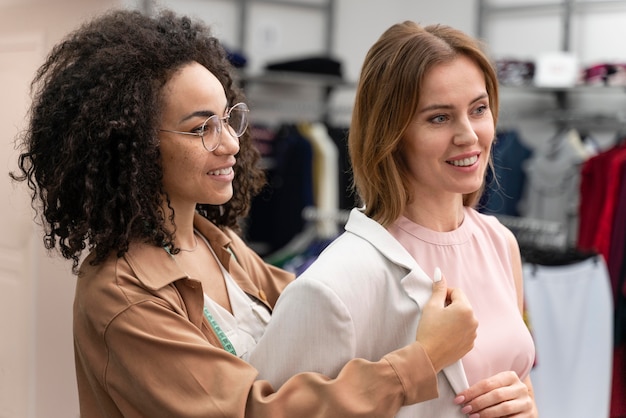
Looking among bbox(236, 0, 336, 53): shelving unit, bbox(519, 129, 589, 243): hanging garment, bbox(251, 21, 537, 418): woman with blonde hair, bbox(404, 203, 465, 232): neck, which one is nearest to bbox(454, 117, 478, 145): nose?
bbox(251, 21, 537, 418): woman with blonde hair

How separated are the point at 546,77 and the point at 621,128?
55 cm

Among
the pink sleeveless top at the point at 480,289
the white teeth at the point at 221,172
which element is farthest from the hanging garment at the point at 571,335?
the white teeth at the point at 221,172

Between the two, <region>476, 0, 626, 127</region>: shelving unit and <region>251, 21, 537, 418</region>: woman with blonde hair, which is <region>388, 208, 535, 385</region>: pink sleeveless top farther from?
<region>476, 0, 626, 127</region>: shelving unit

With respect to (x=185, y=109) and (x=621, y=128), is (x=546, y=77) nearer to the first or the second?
(x=621, y=128)

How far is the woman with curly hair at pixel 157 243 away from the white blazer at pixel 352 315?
40mm

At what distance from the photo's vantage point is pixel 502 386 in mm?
1554

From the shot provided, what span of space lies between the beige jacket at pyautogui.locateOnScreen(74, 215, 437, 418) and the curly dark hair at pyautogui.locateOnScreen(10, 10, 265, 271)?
2.6 inches

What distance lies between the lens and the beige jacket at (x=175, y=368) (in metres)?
1.45

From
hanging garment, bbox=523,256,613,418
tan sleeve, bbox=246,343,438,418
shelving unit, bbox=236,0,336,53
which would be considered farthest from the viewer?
shelving unit, bbox=236,0,336,53

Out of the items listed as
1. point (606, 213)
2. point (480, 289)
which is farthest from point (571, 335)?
point (480, 289)

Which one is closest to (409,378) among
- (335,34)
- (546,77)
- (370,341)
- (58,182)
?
(370,341)

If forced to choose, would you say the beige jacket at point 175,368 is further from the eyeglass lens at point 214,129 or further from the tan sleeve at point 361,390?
the eyeglass lens at point 214,129

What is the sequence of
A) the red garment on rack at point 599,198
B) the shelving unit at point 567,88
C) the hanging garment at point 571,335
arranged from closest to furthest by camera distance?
the hanging garment at point 571,335
the red garment on rack at point 599,198
the shelving unit at point 567,88

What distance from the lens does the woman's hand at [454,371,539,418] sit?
152 centimetres
